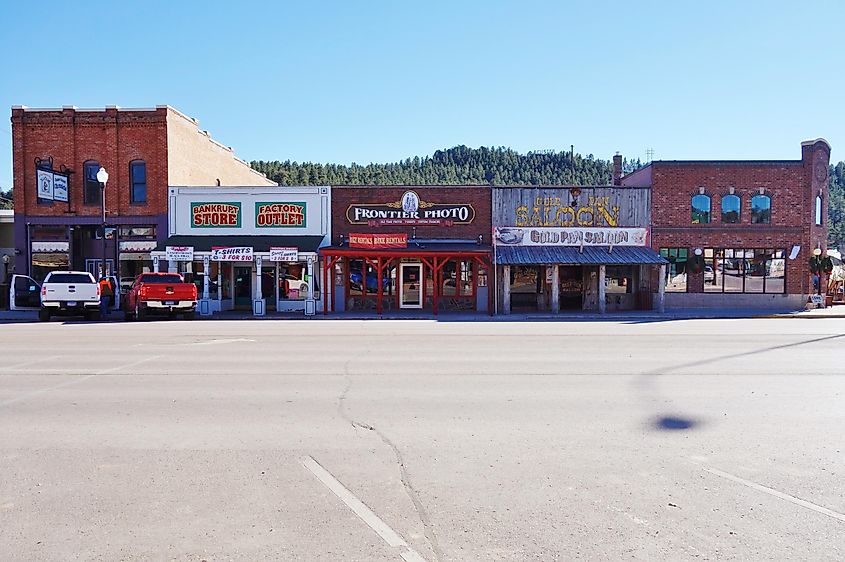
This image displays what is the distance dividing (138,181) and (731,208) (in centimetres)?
2691

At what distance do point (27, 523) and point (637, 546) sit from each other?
14.1 ft

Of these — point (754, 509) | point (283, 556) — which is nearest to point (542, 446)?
point (754, 509)

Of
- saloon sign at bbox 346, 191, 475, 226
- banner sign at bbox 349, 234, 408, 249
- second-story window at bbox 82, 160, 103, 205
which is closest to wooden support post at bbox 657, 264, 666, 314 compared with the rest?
saloon sign at bbox 346, 191, 475, 226

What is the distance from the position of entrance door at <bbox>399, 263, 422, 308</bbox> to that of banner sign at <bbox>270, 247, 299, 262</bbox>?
4617 millimetres

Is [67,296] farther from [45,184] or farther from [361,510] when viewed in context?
[361,510]

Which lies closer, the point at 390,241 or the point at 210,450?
the point at 210,450

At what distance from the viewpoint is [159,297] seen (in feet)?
73.2

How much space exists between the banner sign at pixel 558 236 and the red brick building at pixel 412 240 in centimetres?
75

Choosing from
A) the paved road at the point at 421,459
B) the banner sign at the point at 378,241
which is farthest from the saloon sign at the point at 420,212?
the paved road at the point at 421,459

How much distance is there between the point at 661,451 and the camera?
6.00 m

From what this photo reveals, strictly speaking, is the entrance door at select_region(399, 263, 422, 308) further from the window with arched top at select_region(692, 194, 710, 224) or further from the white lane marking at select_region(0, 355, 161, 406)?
the white lane marking at select_region(0, 355, 161, 406)

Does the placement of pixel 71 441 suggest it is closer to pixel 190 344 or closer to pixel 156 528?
pixel 156 528

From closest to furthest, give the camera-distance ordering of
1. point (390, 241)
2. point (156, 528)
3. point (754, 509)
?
1. point (156, 528)
2. point (754, 509)
3. point (390, 241)

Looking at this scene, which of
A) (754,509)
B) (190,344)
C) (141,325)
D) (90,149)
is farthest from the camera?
(90,149)
